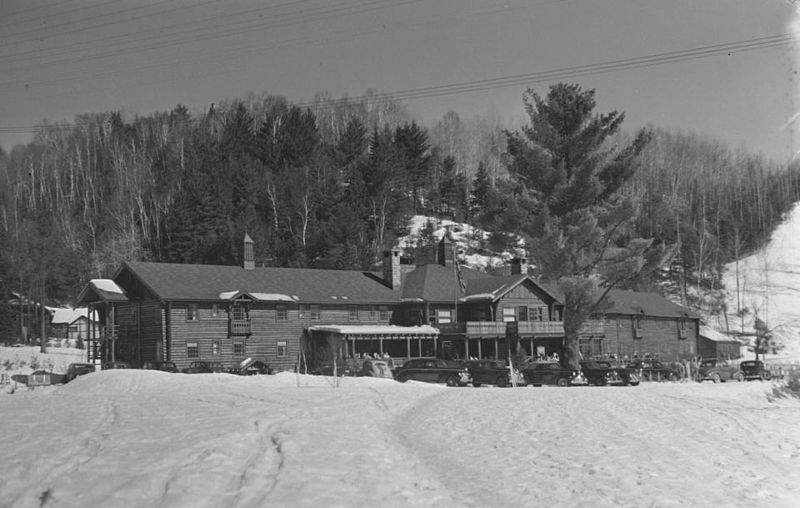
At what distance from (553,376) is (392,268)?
24.7 meters

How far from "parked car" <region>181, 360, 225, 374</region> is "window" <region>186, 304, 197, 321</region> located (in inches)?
150

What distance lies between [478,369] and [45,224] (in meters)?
65.7

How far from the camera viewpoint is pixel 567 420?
17703 mm

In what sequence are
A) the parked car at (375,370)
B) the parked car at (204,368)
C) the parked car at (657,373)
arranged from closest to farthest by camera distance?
1. the parked car at (375,370)
2. the parked car at (657,373)
3. the parked car at (204,368)

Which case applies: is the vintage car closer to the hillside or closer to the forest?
the forest

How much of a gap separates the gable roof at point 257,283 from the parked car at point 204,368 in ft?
16.4

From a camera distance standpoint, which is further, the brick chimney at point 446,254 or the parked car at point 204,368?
the brick chimney at point 446,254

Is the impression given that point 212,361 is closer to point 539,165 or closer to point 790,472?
point 539,165

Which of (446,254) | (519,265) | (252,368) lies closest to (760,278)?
(519,265)

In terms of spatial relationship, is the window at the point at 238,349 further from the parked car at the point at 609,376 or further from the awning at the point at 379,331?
the parked car at the point at 609,376

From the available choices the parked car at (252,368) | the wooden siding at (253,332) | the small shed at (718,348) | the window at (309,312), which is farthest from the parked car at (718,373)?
the small shed at (718,348)

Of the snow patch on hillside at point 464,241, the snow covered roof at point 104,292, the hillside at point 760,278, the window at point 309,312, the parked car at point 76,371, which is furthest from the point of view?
the snow patch on hillside at point 464,241

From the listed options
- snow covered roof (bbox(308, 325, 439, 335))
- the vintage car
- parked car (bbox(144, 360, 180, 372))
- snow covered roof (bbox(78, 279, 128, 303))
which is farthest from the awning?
the vintage car

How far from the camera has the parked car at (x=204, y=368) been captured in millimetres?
41150
